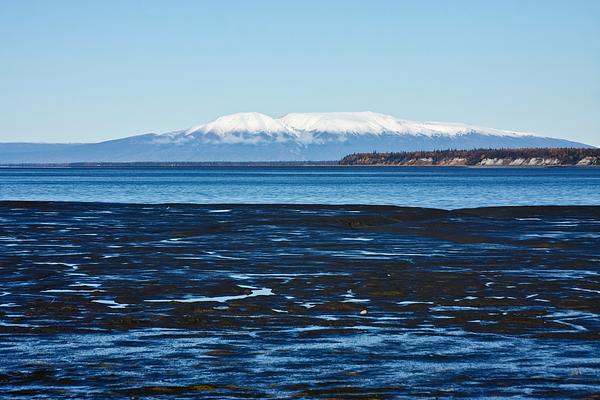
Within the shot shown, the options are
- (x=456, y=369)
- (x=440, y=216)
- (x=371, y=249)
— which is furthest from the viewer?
(x=440, y=216)

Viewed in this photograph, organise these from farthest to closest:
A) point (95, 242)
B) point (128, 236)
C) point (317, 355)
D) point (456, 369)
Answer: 1. point (128, 236)
2. point (95, 242)
3. point (317, 355)
4. point (456, 369)

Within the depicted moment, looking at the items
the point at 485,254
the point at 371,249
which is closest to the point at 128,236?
the point at 371,249

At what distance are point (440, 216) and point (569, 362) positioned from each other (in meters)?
38.7

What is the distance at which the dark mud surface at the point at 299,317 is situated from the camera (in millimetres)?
12555

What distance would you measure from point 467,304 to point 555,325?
2853mm

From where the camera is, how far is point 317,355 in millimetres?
14242

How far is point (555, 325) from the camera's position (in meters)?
17.0

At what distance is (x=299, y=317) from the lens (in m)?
17.9

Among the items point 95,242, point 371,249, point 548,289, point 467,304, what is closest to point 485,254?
point 371,249

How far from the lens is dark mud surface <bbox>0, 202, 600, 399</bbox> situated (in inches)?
→ 494

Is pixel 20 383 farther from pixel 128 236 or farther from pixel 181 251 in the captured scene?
pixel 128 236

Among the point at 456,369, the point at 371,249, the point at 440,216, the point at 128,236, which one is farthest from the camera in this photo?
the point at 440,216

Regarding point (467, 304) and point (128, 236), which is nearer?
point (467, 304)

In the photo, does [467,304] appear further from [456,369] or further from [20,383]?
[20,383]
